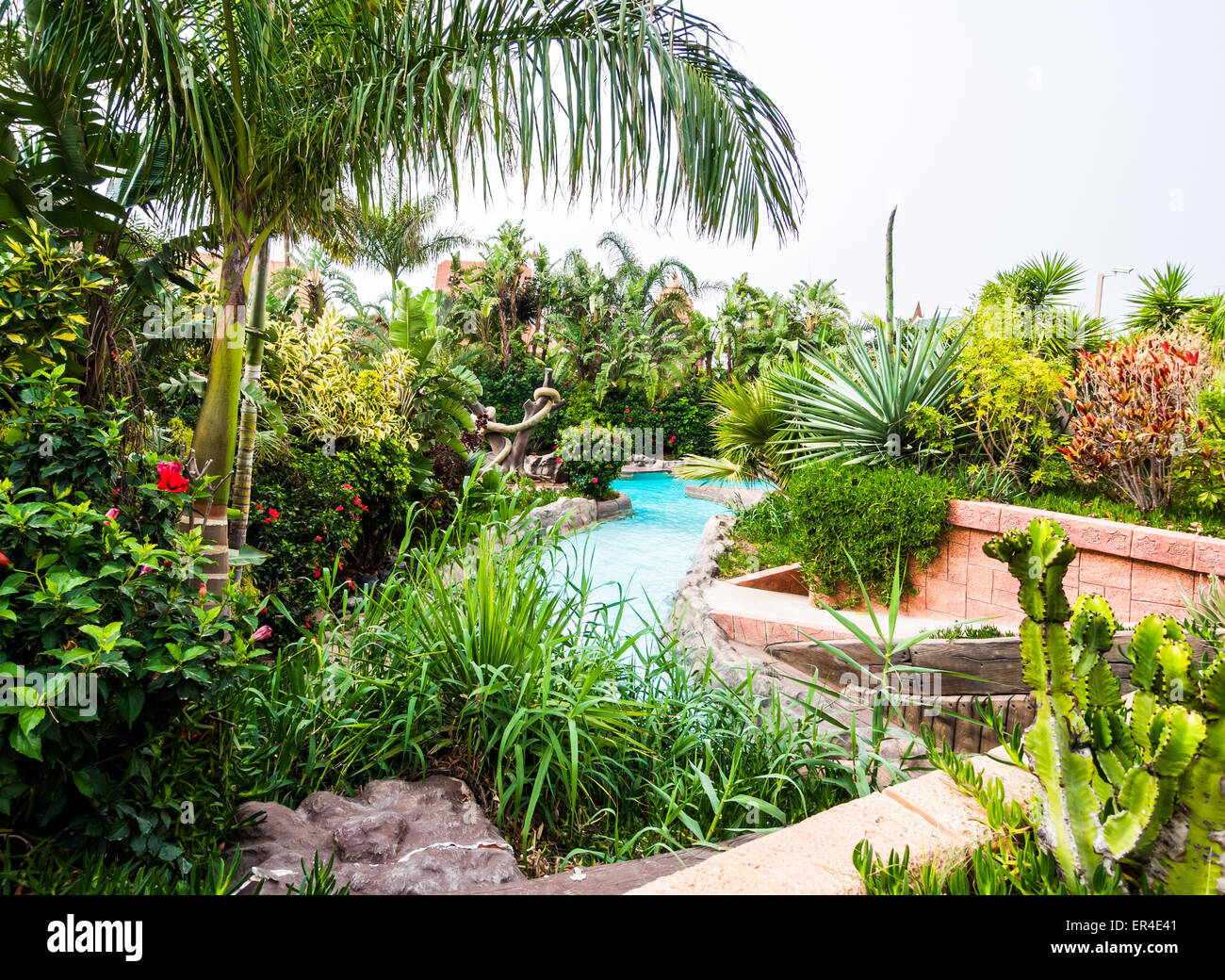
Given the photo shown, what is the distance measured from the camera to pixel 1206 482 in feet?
22.5

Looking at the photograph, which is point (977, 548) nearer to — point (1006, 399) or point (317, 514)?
point (1006, 399)

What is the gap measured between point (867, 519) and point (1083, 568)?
194cm

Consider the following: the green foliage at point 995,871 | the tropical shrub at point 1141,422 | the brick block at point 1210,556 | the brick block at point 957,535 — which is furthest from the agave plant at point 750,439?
the green foliage at point 995,871

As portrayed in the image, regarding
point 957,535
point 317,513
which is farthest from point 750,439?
point 317,513

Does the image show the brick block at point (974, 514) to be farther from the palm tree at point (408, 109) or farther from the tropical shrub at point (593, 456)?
the tropical shrub at point (593, 456)

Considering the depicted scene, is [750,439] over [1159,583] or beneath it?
over

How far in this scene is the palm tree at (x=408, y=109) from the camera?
3830mm

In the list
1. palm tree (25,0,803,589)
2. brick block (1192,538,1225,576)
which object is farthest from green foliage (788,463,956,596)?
palm tree (25,0,803,589)

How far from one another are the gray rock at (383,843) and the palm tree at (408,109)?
5.12 ft

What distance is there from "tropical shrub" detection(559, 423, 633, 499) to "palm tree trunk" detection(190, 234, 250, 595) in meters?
11.4

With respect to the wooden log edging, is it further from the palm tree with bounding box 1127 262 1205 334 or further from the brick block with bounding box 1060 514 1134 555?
the palm tree with bounding box 1127 262 1205 334

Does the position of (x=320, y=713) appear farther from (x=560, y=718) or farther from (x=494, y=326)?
(x=494, y=326)

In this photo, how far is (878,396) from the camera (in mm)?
8258

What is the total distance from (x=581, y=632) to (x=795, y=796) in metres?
1.42
